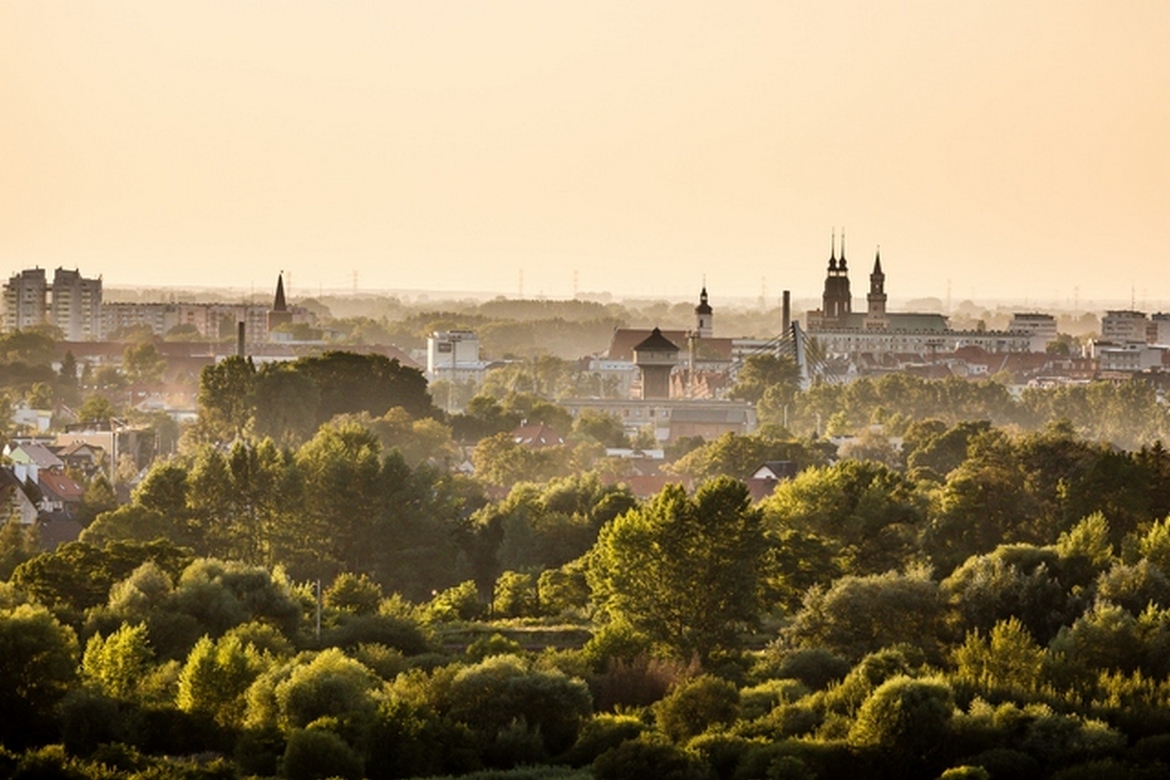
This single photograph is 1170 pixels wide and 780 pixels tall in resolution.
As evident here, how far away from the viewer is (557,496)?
6044cm

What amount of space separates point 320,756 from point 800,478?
2334cm

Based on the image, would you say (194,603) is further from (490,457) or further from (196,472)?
(490,457)

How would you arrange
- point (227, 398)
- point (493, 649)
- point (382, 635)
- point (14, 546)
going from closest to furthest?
point (493, 649) → point (382, 635) → point (14, 546) → point (227, 398)

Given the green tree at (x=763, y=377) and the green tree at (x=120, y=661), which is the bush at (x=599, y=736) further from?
the green tree at (x=763, y=377)

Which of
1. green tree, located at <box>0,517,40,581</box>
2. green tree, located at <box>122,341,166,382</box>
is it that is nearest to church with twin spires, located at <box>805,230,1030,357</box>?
green tree, located at <box>122,341,166,382</box>

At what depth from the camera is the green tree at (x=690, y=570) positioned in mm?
42500

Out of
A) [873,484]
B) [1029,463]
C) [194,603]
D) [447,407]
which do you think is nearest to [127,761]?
[194,603]

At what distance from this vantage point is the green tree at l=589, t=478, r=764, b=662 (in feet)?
139

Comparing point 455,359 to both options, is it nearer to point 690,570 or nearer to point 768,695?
point 690,570

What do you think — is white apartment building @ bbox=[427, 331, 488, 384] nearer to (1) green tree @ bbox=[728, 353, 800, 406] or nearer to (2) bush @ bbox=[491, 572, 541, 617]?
(1) green tree @ bbox=[728, 353, 800, 406]

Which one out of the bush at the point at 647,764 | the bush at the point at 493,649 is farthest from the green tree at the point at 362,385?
the bush at the point at 647,764

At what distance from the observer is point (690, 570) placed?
141 ft

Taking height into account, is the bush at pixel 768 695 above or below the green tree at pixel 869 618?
below

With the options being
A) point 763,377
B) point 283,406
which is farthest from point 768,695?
point 763,377
